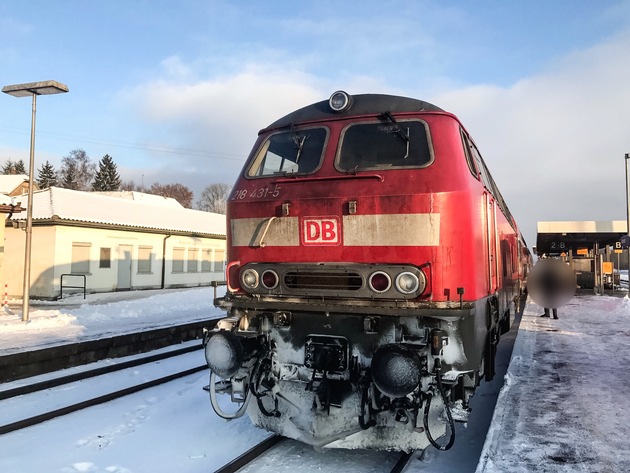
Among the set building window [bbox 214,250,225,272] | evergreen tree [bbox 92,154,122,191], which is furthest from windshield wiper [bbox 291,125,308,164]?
evergreen tree [bbox 92,154,122,191]

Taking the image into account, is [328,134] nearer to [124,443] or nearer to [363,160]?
[363,160]

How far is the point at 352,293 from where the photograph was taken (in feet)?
13.8

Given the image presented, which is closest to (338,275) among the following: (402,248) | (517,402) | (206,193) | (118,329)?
(402,248)

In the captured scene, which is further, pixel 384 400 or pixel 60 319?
pixel 60 319

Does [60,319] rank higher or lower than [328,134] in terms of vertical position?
lower

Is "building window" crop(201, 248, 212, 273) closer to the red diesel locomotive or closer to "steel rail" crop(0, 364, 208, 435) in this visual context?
"steel rail" crop(0, 364, 208, 435)

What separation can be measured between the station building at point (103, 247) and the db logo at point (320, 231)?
18.1 metres

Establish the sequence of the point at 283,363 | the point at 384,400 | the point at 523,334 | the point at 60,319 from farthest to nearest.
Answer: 1. the point at 60,319
2. the point at 523,334
3. the point at 283,363
4. the point at 384,400

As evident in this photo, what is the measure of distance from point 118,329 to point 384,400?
9.01m

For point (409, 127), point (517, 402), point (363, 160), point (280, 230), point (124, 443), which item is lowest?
point (124, 443)

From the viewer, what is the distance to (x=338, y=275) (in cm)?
432

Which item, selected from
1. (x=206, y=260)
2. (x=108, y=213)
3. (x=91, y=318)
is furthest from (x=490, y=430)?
(x=206, y=260)

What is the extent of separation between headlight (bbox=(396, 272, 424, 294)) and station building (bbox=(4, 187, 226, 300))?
62.1 feet

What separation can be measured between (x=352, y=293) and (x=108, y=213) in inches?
897
